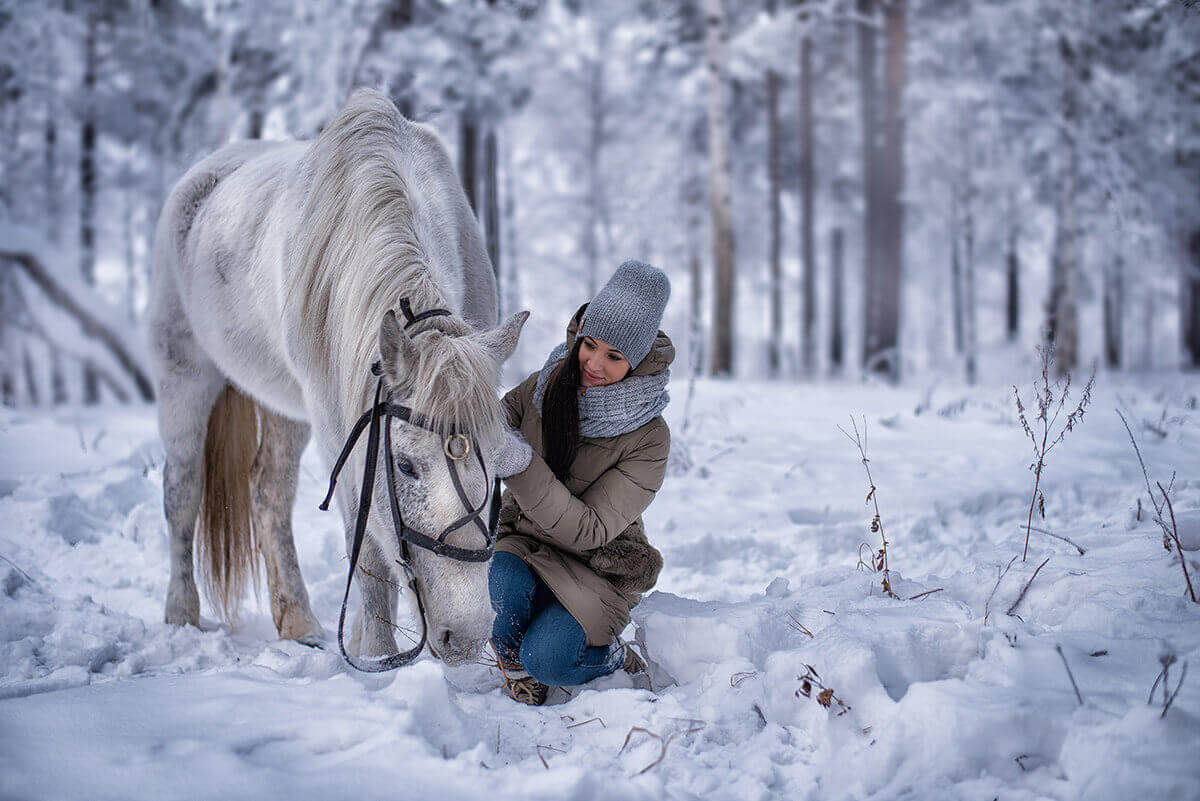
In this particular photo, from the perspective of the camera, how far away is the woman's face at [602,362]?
2.43 m

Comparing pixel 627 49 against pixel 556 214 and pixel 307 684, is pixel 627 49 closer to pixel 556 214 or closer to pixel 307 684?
pixel 556 214

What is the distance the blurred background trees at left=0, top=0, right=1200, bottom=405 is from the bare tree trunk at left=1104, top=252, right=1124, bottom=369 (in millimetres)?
215

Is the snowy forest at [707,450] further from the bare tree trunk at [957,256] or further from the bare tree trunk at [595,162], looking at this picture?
the bare tree trunk at [957,256]

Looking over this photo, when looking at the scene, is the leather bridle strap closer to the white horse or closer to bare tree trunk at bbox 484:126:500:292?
the white horse

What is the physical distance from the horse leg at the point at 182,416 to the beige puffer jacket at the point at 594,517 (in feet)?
6.47

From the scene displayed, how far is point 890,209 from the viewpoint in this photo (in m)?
12.2

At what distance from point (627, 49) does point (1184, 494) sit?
15.8 metres

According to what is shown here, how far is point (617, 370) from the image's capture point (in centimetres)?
245

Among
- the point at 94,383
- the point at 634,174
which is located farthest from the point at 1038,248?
the point at 94,383

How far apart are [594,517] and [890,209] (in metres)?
11.6

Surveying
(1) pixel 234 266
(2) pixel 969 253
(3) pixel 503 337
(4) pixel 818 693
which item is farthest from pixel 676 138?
(4) pixel 818 693

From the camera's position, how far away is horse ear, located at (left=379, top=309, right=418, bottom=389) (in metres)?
1.98

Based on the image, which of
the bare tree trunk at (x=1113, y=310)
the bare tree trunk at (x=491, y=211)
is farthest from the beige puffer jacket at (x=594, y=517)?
the bare tree trunk at (x=1113, y=310)

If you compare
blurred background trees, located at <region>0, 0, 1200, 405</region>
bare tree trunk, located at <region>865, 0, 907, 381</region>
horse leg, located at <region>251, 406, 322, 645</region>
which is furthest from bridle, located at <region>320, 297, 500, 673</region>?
bare tree trunk, located at <region>865, 0, 907, 381</region>
